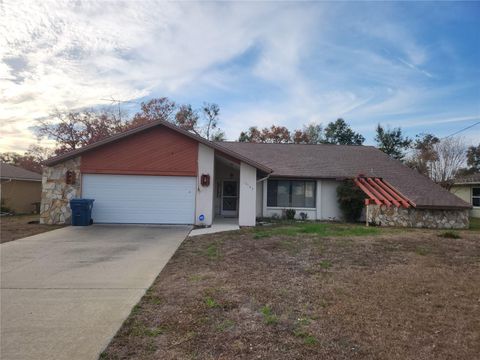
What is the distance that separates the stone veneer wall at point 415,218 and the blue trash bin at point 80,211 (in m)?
12.3

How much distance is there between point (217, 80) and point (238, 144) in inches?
220

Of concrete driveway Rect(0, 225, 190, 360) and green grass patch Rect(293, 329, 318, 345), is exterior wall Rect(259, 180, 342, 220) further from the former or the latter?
green grass patch Rect(293, 329, 318, 345)

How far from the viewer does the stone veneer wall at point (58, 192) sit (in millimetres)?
14258

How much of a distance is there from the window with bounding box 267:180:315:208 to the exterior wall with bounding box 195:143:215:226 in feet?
14.8

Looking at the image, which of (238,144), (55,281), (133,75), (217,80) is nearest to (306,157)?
(238,144)

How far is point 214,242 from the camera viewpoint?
10438 mm

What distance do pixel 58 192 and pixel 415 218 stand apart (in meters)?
15.7

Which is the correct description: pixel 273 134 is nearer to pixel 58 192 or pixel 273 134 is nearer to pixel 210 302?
pixel 58 192

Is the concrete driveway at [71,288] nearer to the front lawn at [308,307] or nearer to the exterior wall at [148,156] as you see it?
the front lawn at [308,307]

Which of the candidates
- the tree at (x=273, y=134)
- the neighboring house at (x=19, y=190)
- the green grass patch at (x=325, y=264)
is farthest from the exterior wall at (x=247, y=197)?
the tree at (x=273, y=134)

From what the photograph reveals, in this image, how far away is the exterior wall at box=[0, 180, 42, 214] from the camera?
809 inches

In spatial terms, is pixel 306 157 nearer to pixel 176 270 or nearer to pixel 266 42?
pixel 266 42

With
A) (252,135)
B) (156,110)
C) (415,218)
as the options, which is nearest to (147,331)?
(415,218)

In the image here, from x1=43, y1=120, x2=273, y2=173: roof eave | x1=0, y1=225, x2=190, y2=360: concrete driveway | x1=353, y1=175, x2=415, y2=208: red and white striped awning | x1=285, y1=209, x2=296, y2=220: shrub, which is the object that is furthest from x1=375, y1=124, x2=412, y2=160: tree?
x1=0, y1=225, x2=190, y2=360: concrete driveway
